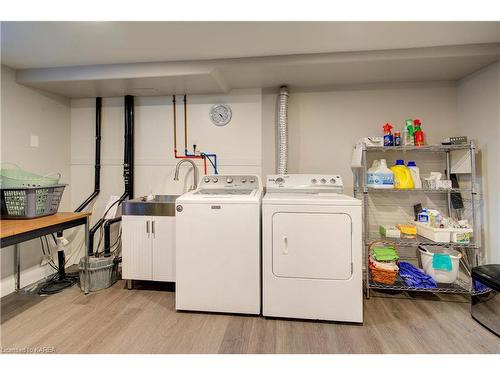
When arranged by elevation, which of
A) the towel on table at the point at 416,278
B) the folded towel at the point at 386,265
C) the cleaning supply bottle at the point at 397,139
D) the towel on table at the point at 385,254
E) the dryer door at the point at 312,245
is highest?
the cleaning supply bottle at the point at 397,139

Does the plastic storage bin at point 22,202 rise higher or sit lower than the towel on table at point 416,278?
higher

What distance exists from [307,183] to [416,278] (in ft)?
4.24

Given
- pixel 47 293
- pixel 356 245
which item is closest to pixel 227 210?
pixel 356 245

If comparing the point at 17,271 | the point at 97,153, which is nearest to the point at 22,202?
the point at 17,271

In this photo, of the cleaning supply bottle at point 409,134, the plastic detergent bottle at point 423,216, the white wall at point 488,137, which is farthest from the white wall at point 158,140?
the white wall at point 488,137

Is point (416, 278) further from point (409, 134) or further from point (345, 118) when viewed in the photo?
point (345, 118)

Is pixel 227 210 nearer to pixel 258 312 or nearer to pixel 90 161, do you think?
pixel 258 312

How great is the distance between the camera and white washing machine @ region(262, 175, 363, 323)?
1.69 meters

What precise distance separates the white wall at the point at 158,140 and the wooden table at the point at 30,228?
80 centimetres

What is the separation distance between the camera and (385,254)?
2221 millimetres

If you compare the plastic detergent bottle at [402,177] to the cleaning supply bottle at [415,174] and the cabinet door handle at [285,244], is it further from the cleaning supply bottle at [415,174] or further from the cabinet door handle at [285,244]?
the cabinet door handle at [285,244]

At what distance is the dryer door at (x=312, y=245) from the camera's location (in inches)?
66.8

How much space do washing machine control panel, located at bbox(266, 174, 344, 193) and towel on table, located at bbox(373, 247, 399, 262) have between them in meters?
0.71

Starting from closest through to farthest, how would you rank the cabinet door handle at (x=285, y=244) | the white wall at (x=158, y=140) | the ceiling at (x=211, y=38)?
the ceiling at (x=211, y=38)
the cabinet door handle at (x=285, y=244)
the white wall at (x=158, y=140)
